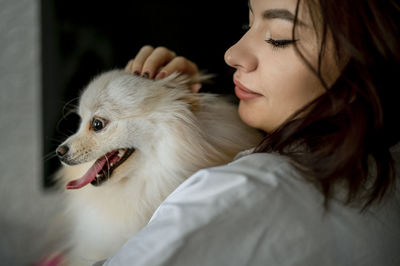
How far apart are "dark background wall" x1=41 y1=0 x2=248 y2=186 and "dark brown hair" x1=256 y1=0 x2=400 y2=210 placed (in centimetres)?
68

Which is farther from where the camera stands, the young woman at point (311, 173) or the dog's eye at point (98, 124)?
the dog's eye at point (98, 124)

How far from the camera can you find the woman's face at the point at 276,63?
634 mm

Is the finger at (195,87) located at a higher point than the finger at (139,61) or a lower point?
lower

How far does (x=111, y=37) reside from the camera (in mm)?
1348

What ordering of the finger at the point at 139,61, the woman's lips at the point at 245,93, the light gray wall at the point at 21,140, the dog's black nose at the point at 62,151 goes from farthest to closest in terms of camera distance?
the light gray wall at the point at 21,140 → the finger at the point at 139,61 → the dog's black nose at the point at 62,151 → the woman's lips at the point at 245,93

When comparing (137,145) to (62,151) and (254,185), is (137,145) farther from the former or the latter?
(254,185)

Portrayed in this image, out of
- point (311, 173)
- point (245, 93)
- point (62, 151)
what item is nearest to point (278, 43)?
point (245, 93)

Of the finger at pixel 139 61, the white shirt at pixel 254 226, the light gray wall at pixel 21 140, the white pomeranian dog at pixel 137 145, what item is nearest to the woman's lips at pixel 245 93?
the white pomeranian dog at pixel 137 145

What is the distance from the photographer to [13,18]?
120 centimetres

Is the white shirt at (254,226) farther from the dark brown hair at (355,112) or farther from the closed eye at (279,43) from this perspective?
the closed eye at (279,43)

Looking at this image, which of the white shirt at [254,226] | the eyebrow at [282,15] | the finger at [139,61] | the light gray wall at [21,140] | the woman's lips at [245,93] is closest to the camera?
the white shirt at [254,226]

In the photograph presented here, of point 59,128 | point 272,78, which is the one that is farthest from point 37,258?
point 272,78

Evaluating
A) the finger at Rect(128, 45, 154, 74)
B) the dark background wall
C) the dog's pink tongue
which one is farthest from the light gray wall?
the dog's pink tongue

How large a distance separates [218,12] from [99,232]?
1.01 meters
